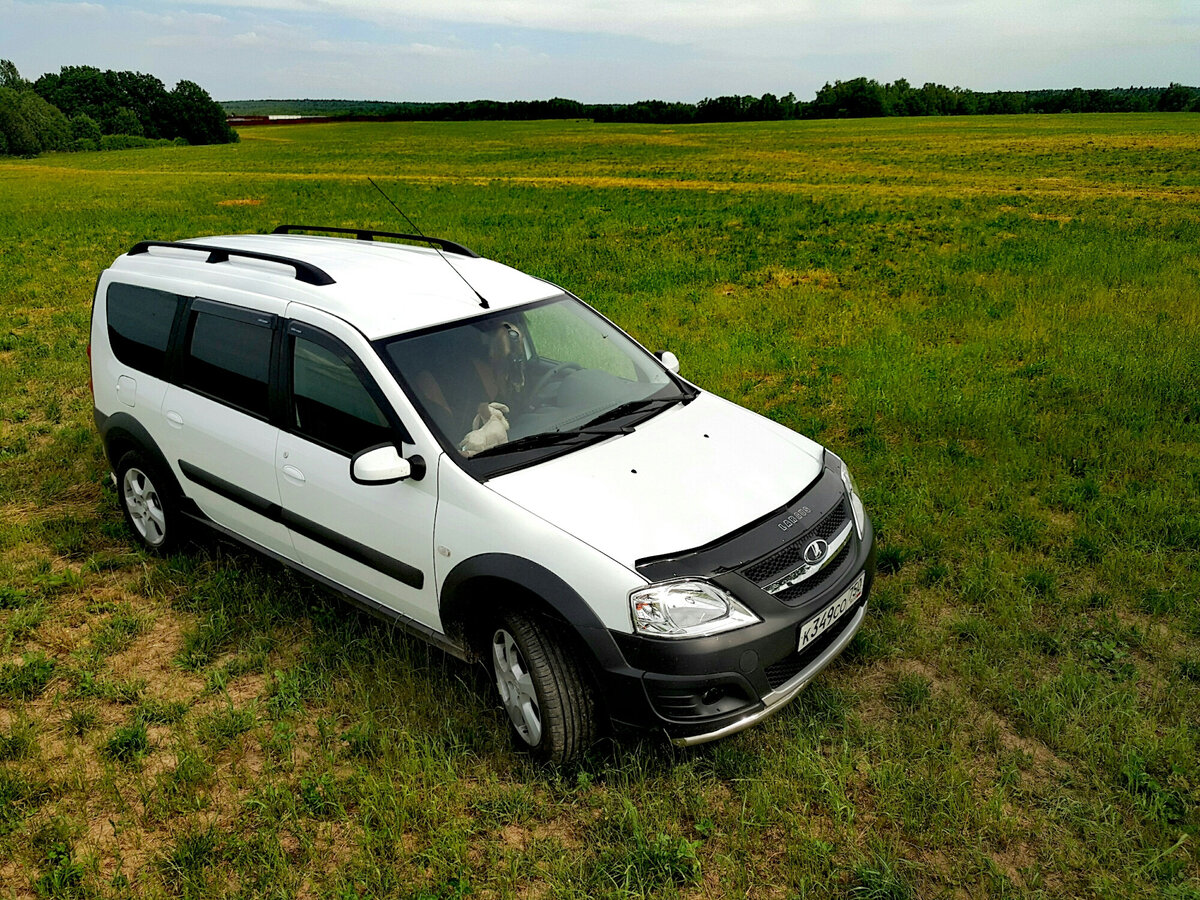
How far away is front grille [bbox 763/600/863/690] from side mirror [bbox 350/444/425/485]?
1.60m

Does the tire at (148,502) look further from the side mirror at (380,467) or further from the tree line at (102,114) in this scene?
the tree line at (102,114)

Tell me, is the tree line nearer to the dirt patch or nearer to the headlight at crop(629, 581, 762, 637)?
the dirt patch

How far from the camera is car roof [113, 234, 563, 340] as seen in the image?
400 cm

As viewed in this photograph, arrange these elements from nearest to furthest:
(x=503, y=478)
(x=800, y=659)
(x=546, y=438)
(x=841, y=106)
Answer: (x=800, y=659), (x=503, y=478), (x=546, y=438), (x=841, y=106)

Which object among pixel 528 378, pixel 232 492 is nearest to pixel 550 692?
pixel 528 378

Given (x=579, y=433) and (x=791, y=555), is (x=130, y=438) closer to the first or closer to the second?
(x=579, y=433)

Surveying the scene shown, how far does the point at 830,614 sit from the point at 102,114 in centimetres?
13702

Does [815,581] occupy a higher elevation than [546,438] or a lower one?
lower

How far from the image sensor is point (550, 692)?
10.5 ft

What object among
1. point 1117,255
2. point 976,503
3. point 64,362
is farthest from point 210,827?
point 1117,255

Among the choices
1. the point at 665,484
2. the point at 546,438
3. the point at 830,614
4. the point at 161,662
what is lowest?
the point at 161,662

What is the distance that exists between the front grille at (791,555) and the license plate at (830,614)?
8.7 inches

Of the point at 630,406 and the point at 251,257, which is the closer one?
the point at 630,406

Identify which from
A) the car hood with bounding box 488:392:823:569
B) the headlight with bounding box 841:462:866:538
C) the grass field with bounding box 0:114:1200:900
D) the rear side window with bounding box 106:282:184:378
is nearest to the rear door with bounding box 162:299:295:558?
the rear side window with bounding box 106:282:184:378
